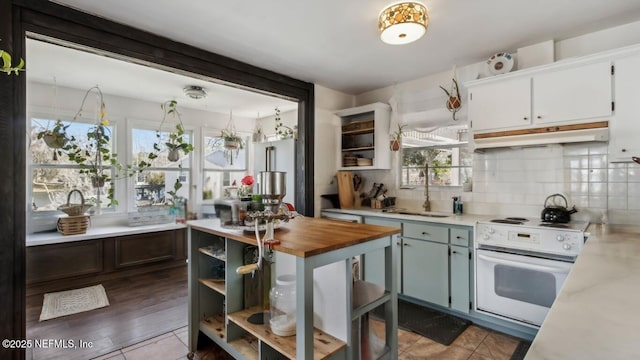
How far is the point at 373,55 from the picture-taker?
2.87 metres

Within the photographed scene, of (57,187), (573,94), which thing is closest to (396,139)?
(573,94)

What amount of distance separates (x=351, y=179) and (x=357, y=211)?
2.13 feet

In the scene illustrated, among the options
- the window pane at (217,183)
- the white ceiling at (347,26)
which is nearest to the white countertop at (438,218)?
the white ceiling at (347,26)

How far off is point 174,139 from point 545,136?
4699mm

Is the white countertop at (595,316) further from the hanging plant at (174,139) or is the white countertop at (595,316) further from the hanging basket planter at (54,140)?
the hanging basket planter at (54,140)

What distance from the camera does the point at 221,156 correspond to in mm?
5434

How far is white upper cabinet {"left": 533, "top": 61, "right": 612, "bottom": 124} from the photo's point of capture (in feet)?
7.14

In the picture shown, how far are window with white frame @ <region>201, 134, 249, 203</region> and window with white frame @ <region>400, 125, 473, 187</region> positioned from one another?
2.92 m

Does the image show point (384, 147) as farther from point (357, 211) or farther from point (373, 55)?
point (373, 55)

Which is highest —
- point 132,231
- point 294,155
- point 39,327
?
point 294,155

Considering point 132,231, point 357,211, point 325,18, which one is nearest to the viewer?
point 325,18

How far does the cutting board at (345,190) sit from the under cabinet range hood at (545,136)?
1.56 meters

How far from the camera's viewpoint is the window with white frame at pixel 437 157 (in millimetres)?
3230

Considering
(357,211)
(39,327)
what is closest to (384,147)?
(357,211)
